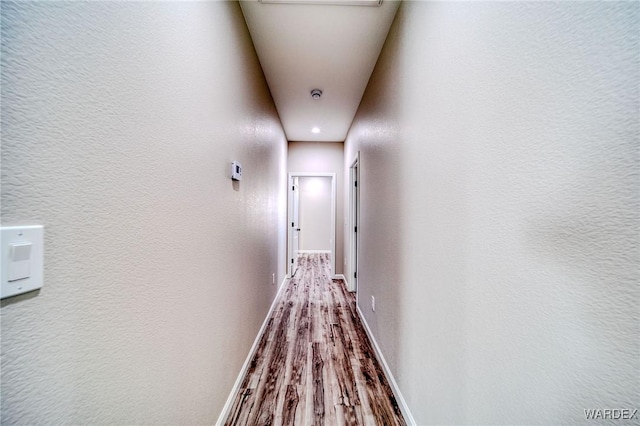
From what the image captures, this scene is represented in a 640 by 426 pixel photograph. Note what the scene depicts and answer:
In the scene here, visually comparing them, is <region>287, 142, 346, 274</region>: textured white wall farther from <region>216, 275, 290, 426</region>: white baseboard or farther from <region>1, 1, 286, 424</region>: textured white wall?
<region>1, 1, 286, 424</region>: textured white wall

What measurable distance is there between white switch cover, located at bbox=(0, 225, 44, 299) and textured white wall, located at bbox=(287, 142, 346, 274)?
415 cm

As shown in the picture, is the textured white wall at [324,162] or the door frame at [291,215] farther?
the textured white wall at [324,162]

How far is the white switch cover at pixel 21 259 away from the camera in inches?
15.8

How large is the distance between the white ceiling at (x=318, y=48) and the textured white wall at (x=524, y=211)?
21.2 inches

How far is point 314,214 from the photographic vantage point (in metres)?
7.28

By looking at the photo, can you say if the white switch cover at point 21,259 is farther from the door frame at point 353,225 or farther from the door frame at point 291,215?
the door frame at point 291,215

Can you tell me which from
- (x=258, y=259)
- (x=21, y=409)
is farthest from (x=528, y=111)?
(x=258, y=259)

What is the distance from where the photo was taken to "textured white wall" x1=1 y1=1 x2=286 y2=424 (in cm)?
45

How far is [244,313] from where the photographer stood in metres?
1.78

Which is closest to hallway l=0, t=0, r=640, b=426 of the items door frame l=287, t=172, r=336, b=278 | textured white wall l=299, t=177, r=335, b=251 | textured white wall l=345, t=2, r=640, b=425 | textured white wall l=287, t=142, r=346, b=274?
textured white wall l=345, t=2, r=640, b=425

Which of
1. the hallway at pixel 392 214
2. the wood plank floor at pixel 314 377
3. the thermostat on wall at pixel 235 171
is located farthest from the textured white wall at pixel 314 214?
the thermostat on wall at pixel 235 171

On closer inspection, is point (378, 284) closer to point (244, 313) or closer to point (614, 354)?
point (244, 313)

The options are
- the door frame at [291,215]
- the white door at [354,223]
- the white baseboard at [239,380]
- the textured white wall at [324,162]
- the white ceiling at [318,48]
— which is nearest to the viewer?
the white baseboard at [239,380]

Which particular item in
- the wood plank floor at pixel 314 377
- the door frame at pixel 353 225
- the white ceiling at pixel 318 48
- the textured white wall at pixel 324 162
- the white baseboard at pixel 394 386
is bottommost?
the wood plank floor at pixel 314 377
